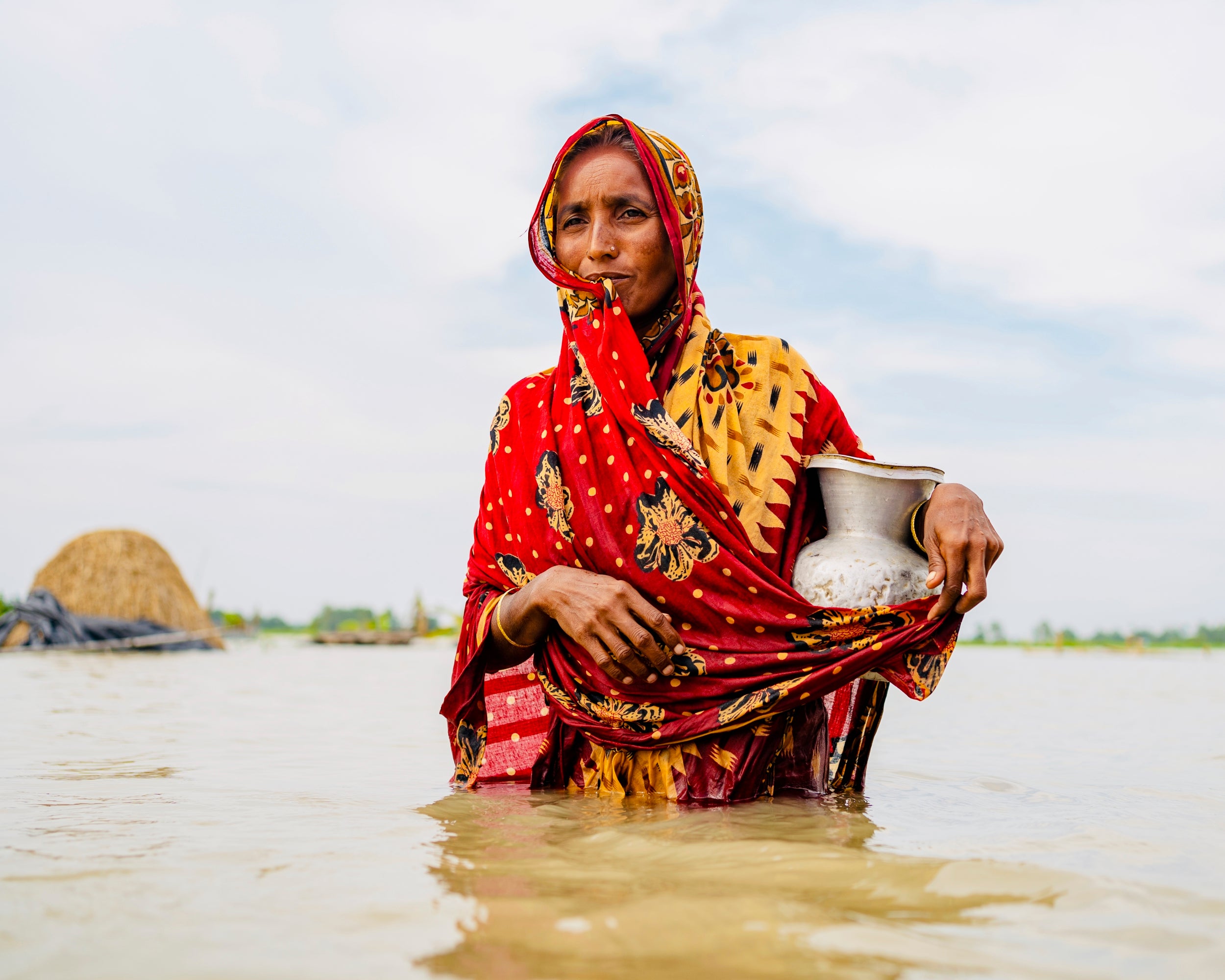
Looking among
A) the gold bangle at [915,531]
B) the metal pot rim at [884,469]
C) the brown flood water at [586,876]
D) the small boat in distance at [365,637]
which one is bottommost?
the small boat in distance at [365,637]

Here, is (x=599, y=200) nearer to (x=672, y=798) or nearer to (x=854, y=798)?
(x=672, y=798)

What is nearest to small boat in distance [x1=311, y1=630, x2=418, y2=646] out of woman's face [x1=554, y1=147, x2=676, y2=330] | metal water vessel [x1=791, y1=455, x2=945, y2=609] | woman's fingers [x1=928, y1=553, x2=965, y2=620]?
woman's face [x1=554, y1=147, x2=676, y2=330]

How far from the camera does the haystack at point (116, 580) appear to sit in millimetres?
15109

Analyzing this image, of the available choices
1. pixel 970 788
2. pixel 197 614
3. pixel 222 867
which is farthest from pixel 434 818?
pixel 197 614

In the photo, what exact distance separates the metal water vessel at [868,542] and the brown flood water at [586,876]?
1.74ft

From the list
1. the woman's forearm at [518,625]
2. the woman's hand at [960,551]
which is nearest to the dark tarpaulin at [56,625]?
the woman's forearm at [518,625]

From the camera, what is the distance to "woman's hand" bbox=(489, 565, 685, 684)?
89.6 inches

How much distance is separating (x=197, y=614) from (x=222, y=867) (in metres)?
16.7

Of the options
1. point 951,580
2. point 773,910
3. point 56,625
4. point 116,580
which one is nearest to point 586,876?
point 773,910

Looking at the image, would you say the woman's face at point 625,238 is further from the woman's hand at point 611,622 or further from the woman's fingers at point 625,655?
the woman's fingers at point 625,655

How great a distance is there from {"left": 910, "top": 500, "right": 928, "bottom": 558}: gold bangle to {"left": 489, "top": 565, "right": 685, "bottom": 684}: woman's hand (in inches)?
25.8

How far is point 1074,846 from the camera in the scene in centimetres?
202

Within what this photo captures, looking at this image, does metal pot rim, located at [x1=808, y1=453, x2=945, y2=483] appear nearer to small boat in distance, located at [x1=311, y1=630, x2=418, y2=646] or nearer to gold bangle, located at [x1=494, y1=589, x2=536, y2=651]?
gold bangle, located at [x1=494, y1=589, x2=536, y2=651]

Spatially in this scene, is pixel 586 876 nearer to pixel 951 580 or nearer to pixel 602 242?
pixel 951 580
